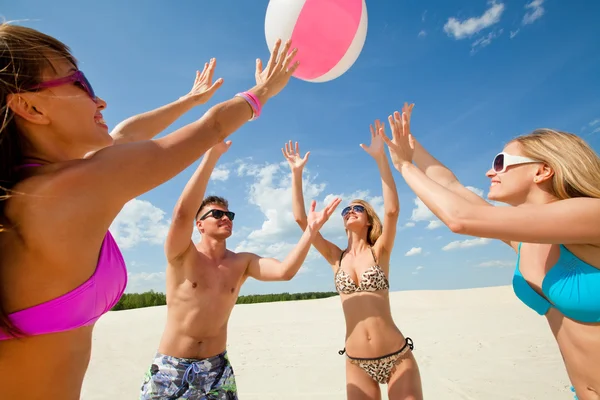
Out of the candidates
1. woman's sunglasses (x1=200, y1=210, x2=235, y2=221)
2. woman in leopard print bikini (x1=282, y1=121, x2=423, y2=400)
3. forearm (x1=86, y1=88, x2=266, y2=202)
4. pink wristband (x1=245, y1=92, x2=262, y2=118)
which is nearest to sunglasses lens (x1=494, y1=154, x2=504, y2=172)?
woman in leopard print bikini (x1=282, y1=121, x2=423, y2=400)

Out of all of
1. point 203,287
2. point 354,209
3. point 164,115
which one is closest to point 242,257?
point 203,287

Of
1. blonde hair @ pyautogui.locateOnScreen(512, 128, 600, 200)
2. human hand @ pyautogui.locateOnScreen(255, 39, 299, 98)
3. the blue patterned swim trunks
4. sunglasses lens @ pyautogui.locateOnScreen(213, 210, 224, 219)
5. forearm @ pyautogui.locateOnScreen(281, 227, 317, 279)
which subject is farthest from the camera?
sunglasses lens @ pyautogui.locateOnScreen(213, 210, 224, 219)

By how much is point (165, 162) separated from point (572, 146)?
2.57 meters

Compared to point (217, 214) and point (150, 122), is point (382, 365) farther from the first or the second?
point (150, 122)

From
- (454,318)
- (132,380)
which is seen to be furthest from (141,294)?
(454,318)

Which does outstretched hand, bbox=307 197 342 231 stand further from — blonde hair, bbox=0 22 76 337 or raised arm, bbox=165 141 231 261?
blonde hair, bbox=0 22 76 337

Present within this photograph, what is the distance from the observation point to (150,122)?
2910 millimetres

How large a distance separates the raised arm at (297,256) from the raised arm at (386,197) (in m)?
0.73

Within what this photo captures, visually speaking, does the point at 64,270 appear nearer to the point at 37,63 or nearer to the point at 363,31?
the point at 37,63

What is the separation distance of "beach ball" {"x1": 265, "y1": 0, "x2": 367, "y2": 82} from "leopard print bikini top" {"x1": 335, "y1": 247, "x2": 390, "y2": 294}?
245 centimetres

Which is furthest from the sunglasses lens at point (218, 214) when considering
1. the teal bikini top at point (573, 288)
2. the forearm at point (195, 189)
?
the teal bikini top at point (573, 288)

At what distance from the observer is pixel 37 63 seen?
1.47m

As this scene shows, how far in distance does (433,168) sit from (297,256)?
1926 millimetres

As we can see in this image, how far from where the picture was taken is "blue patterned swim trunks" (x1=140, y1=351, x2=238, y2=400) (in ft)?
11.4
